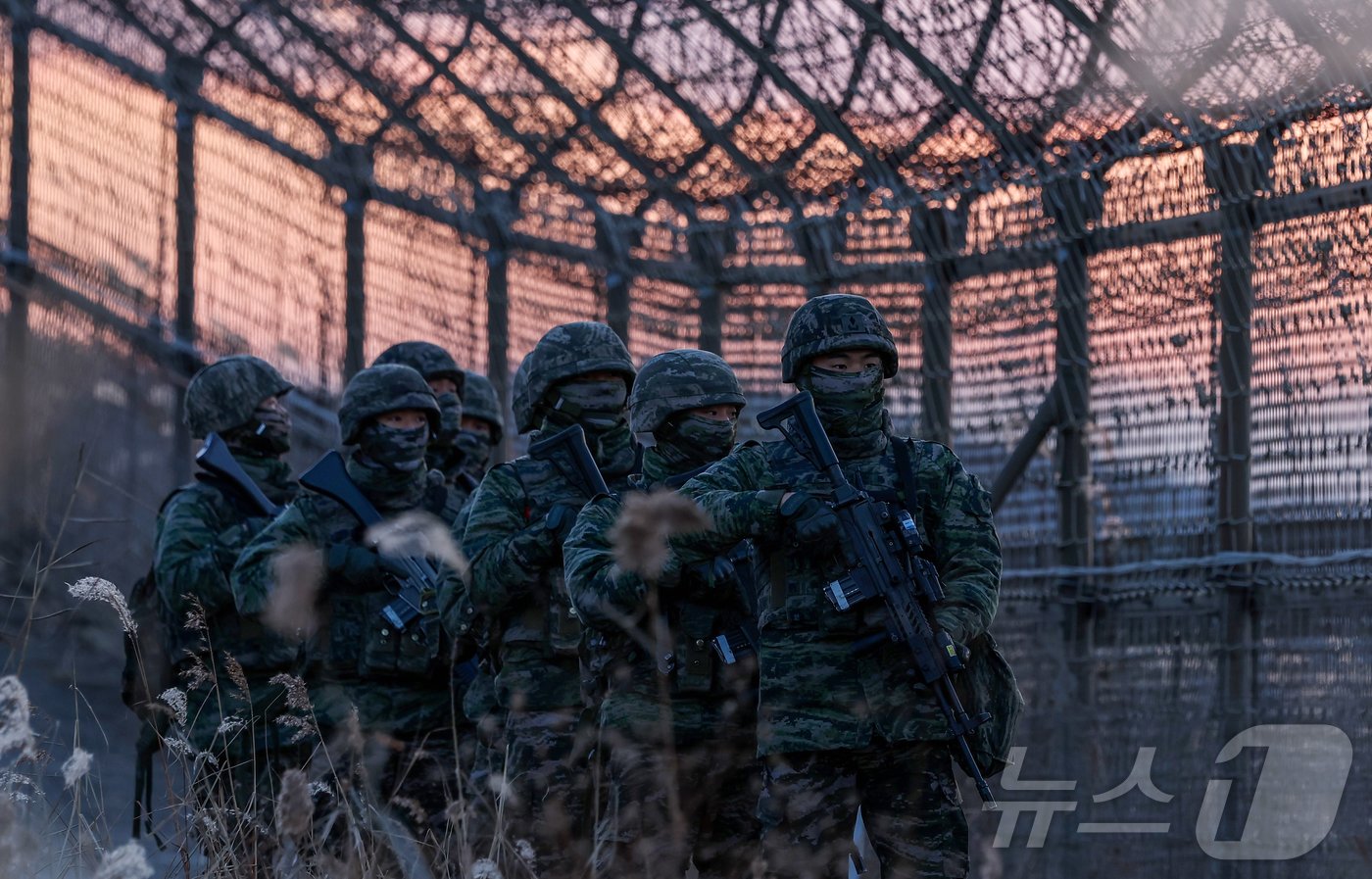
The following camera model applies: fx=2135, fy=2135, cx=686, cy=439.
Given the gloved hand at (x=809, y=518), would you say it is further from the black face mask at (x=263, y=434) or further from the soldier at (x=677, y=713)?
the black face mask at (x=263, y=434)

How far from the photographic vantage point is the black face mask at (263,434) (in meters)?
7.55

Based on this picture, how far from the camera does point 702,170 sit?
7.12 metres

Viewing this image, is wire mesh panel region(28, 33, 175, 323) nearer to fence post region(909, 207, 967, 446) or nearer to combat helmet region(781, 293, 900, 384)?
fence post region(909, 207, 967, 446)

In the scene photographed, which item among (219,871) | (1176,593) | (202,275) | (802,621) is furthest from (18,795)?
(202,275)

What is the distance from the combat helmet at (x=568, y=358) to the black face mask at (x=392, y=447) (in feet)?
2.64

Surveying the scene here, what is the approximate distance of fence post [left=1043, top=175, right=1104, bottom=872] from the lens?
6043 mm

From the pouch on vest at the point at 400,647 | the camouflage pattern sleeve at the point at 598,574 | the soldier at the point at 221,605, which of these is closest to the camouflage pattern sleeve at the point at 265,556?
the soldier at the point at 221,605

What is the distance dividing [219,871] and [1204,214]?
126 inches

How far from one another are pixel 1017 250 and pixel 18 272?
686cm

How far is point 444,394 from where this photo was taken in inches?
312

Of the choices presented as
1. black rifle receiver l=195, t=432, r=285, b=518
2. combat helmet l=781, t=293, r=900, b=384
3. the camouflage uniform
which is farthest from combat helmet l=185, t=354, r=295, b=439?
combat helmet l=781, t=293, r=900, b=384

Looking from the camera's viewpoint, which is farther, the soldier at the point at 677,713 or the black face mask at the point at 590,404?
the black face mask at the point at 590,404

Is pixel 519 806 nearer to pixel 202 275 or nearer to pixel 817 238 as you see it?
pixel 817 238

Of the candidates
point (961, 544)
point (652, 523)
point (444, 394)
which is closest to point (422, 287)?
point (444, 394)
